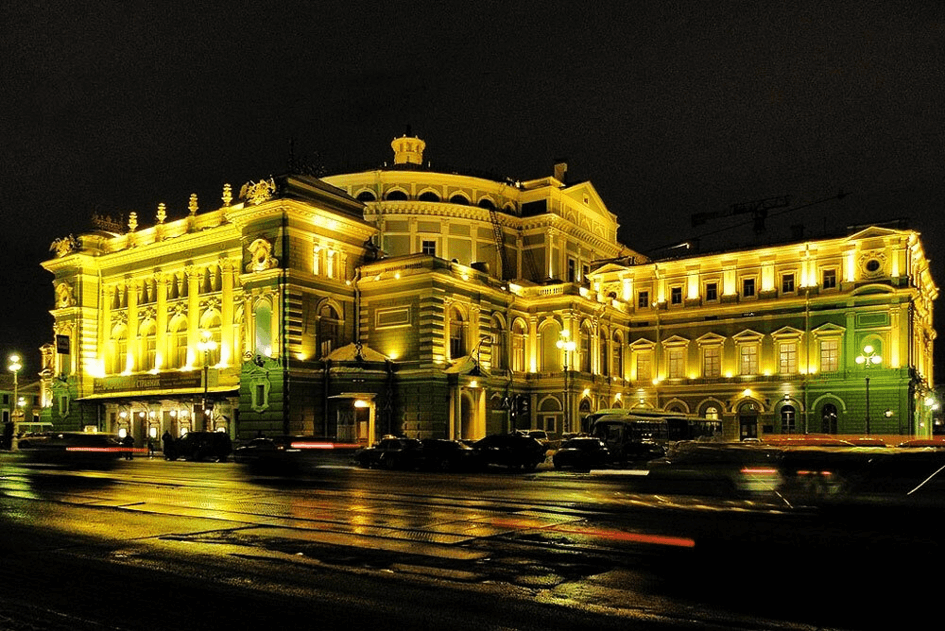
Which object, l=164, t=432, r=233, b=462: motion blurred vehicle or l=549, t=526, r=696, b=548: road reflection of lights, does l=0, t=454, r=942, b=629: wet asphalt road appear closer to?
l=549, t=526, r=696, b=548: road reflection of lights

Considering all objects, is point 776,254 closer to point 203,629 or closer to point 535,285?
point 535,285

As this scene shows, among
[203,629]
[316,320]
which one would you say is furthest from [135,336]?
[203,629]

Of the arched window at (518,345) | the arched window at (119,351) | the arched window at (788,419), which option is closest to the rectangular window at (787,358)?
the arched window at (788,419)

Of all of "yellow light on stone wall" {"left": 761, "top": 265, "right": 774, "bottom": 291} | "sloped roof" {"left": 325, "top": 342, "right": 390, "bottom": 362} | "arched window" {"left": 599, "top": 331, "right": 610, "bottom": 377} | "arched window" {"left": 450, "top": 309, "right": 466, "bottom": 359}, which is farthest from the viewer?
"arched window" {"left": 599, "top": 331, "right": 610, "bottom": 377}

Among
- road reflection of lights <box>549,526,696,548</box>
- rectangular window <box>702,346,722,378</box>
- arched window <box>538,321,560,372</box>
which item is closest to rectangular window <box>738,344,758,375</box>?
rectangular window <box>702,346,722,378</box>

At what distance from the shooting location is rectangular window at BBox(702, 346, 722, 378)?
69.2 metres

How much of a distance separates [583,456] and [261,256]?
25.3 m

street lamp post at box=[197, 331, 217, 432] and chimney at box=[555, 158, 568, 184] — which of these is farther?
chimney at box=[555, 158, 568, 184]

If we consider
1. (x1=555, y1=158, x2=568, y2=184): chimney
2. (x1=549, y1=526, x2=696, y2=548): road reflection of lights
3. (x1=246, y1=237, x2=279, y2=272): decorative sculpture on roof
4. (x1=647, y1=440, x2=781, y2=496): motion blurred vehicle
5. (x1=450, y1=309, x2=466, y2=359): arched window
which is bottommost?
(x1=549, y1=526, x2=696, y2=548): road reflection of lights

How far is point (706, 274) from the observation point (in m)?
69.9

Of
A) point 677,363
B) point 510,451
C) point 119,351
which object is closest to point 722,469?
point 510,451

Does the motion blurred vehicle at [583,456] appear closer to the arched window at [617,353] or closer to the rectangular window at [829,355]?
the arched window at [617,353]

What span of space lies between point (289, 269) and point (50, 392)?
106 ft

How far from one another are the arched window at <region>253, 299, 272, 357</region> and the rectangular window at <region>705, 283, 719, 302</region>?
3514cm
